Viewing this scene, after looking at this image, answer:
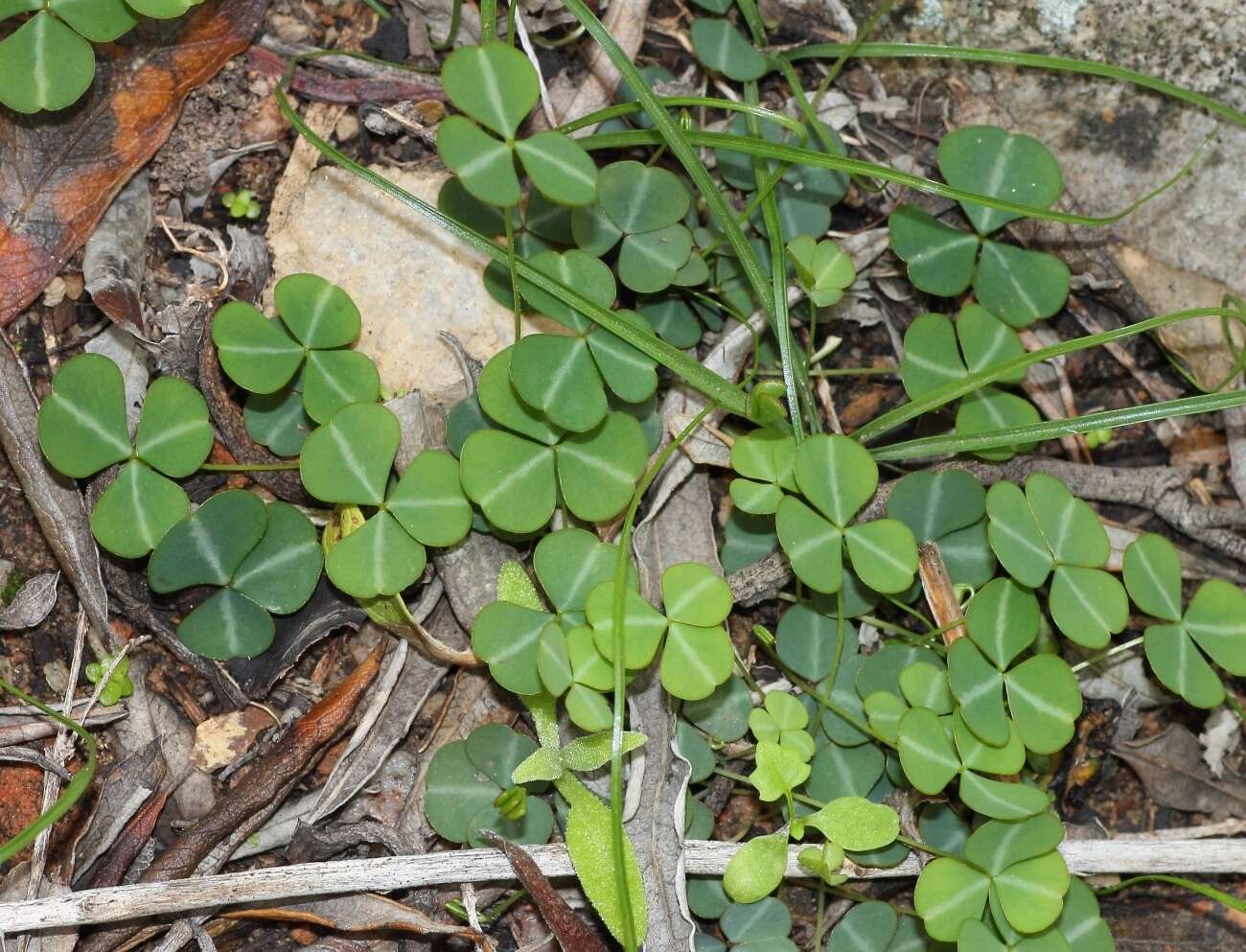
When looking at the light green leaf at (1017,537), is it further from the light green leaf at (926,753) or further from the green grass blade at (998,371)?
the light green leaf at (926,753)

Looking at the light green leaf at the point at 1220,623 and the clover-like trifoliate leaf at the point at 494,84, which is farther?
the light green leaf at the point at 1220,623

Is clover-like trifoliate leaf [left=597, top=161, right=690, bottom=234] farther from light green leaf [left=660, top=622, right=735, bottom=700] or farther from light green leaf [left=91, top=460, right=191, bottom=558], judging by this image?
light green leaf [left=91, top=460, right=191, bottom=558]

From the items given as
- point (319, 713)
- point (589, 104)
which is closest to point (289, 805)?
point (319, 713)

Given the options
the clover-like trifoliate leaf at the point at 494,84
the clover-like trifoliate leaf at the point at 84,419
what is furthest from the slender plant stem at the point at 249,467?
the clover-like trifoliate leaf at the point at 494,84

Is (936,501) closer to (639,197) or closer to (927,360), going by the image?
(927,360)

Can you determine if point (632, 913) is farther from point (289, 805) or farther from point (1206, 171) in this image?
point (1206, 171)

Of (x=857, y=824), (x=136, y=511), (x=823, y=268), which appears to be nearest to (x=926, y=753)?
(x=857, y=824)
